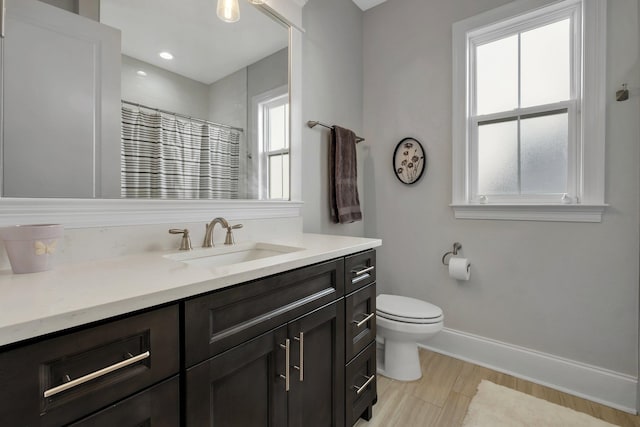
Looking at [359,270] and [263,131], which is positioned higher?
[263,131]

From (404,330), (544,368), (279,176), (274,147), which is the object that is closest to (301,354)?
(404,330)

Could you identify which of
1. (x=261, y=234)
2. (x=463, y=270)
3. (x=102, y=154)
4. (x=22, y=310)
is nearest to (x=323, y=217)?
(x=261, y=234)

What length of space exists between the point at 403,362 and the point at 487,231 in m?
1.05

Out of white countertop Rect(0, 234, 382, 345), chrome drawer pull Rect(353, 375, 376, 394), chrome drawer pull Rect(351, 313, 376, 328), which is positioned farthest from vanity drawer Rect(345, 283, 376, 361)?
white countertop Rect(0, 234, 382, 345)

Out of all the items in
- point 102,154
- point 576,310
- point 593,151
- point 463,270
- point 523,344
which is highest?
point 593,151

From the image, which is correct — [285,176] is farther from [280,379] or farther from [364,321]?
[280,379]

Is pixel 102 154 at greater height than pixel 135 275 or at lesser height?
greater

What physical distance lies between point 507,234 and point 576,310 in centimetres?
56

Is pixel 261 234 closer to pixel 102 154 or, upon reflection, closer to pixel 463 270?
pixel 102 154

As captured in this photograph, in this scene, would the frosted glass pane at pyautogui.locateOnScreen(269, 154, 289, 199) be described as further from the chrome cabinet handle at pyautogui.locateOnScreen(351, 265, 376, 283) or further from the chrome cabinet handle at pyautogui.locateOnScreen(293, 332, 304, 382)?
the chrome cabinet handle at pyautogui.locateOnScreen(293, 332, 304, 382)

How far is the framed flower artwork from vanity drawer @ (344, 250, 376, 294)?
3.43ft

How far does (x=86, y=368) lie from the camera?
57 centimetres

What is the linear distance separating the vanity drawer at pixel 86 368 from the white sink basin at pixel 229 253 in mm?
509

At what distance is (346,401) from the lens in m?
1.31
